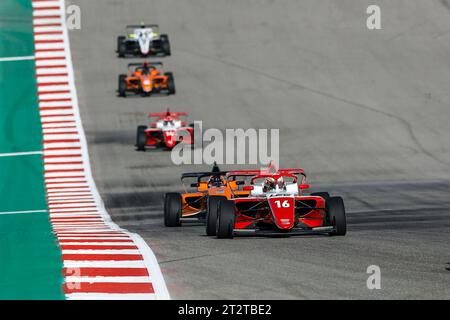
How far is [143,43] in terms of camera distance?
40250 mm

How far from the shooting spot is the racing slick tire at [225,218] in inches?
690

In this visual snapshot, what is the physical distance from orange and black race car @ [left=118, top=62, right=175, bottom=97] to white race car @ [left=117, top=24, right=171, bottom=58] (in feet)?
10.4

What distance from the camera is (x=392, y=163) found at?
3080 centimetres

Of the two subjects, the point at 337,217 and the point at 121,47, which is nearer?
the point at 337,217

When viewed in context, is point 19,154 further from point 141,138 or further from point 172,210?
point 172,210

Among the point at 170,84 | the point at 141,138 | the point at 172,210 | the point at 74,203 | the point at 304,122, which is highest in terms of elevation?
the point at 170,84

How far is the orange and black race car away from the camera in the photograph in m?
36.7

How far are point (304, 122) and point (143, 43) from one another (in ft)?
27.4

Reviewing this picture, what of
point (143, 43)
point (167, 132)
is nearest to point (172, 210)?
point (167, 132)

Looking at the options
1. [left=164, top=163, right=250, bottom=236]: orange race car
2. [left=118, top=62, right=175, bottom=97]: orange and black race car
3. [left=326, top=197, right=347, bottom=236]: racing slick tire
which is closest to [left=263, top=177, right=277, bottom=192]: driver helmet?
[left=326, top=197, right=347, bottom=236]: racing slick tire

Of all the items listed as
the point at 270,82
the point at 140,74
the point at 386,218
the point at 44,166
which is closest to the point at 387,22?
the point at 270,82

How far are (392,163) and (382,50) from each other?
11131mm

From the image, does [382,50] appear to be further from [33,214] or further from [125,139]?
[33,214]

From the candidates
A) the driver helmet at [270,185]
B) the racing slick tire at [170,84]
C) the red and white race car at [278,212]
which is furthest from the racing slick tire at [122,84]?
the driver helmet at [270,185]
